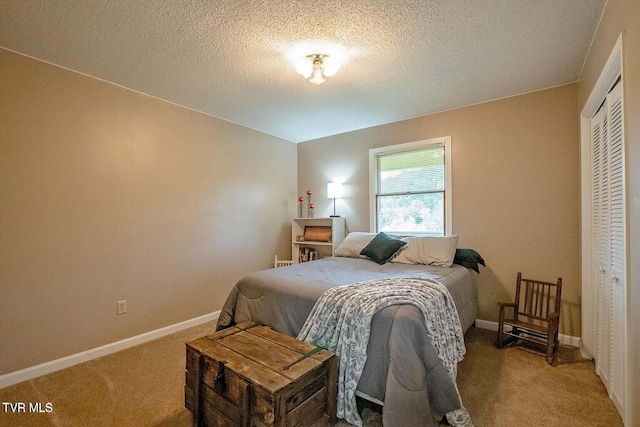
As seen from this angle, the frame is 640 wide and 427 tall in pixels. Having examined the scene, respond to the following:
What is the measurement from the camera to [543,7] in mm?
1694

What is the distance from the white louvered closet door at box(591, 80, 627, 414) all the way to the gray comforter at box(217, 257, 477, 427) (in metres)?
0.87

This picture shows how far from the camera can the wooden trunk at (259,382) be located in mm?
1374

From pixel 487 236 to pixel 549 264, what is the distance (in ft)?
1.85

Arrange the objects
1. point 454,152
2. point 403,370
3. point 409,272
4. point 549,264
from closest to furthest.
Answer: point 403,370
point 409,272
point 549,264
point 454,152

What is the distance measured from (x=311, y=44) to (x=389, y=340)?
1.99m

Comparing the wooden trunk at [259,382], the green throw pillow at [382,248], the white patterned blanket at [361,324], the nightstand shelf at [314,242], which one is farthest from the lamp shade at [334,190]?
the wooden trunk at [259,382]

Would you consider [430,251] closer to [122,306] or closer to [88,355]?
[122,306]

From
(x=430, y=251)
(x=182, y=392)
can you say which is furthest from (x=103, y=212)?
(x=430, y=251)

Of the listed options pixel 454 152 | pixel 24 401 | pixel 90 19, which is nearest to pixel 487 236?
pixel 454 152

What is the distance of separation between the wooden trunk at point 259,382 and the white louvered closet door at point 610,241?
1.59m

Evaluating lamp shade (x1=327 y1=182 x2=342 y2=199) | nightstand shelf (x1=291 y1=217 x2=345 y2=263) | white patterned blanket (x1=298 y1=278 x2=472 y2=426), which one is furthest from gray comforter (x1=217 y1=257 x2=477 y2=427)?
lamp shade (x1=327 y1=182 x2=342 y2=199)

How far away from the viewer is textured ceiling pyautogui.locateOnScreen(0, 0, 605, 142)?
5.64 ft

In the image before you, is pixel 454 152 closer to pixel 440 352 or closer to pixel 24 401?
pixel 440 352

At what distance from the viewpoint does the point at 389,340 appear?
156 cm
